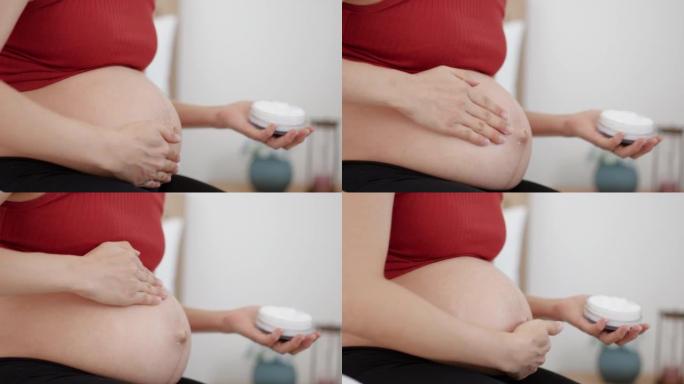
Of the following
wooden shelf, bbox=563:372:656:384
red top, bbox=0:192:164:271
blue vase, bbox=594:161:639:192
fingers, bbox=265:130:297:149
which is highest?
fingers, bbox=265:130:297:149

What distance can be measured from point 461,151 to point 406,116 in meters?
0.08

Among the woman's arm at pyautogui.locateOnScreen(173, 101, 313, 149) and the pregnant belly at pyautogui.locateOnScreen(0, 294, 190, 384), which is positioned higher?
the woman's arm at pyautogui.locateOnScreen(173, 101, 313, 149)

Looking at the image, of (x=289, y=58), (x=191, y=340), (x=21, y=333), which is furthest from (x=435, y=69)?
(x=21, y=333)

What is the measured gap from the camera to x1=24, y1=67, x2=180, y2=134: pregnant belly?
94 cm

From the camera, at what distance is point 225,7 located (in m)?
1.02

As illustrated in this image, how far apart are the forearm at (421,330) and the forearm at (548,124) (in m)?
0.25

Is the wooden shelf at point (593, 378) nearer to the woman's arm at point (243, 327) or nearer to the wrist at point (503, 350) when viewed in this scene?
the wrist at point (503, 350)

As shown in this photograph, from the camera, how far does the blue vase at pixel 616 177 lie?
1098mm

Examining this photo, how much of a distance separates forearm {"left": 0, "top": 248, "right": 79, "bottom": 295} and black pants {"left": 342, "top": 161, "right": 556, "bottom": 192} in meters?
0.34

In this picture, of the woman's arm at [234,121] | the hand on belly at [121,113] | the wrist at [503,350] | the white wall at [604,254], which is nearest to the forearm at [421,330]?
the wrist at [503,350]

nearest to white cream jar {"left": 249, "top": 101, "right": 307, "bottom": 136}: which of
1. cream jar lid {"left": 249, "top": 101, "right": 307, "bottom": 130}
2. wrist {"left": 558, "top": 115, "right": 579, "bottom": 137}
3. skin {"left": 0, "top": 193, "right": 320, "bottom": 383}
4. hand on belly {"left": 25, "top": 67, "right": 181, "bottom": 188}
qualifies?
cream jar lid {"left": 249, "top": 101, "right": 307, "bottom": 130}

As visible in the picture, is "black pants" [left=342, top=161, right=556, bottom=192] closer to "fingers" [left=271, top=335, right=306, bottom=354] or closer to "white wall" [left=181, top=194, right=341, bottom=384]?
"white wall" [left=181, top=194, right=341, bottom=384]

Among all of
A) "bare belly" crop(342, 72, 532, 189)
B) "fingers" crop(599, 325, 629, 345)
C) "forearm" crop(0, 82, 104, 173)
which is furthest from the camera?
"fingers" crop(599, 325, 629, 345)

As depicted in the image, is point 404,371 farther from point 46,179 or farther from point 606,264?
point 46,179
